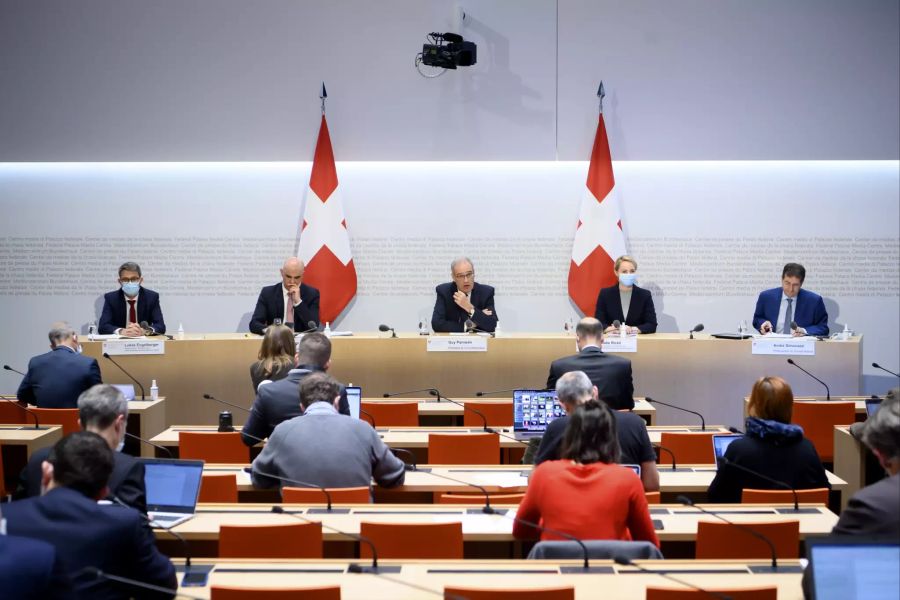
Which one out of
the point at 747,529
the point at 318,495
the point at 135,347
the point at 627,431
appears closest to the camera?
the point at 747,529

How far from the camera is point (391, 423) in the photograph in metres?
6.47

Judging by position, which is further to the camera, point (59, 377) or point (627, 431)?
point (59, 377)

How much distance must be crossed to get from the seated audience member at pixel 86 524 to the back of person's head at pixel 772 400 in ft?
9.19

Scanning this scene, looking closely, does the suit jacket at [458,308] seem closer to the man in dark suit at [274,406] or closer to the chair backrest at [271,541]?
the man in dark suit at [274,406]

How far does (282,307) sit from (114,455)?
5183 mm

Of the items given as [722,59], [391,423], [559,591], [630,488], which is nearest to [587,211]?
[722,59]

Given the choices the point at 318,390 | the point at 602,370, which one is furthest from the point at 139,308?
the point at 602,370

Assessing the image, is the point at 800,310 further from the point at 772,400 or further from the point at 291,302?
the point at 291,302

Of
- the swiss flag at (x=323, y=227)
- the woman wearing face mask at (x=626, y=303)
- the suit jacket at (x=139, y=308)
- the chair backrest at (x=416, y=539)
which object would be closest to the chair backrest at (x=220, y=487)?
the chair backrest at (x=416, y=539)

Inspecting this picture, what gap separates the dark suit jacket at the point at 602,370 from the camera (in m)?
5.71

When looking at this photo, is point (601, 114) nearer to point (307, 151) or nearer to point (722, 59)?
point (722, 59)

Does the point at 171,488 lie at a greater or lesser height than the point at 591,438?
lesser

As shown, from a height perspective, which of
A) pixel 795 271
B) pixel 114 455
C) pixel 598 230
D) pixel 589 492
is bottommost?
pixel 589 492

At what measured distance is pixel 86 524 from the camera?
2748mm
